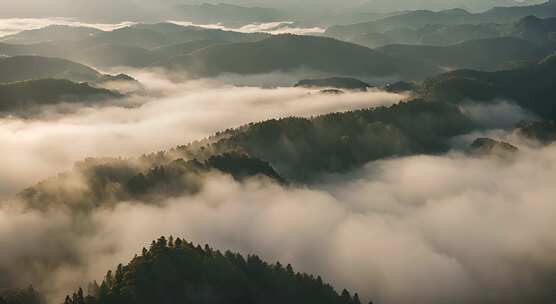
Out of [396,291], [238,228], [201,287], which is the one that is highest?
[238,228]

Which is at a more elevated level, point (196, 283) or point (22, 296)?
point (196, 283)

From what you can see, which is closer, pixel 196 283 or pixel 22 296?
pixel 196 283

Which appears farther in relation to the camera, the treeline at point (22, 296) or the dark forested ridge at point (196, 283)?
the treeline at point (22, 296)

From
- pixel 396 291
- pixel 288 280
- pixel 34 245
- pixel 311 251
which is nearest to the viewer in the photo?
pixel 288 280

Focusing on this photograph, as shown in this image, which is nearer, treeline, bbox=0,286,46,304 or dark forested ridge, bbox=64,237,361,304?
dark forested ridge, bbox=64,237,361,304

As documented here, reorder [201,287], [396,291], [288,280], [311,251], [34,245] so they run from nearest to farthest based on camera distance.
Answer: [201,287] → [288,280] → [34,245] → [396,291] → [311,251]

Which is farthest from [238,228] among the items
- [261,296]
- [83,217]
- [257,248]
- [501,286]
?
[501,286]

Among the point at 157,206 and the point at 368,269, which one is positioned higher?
the point at 157,206

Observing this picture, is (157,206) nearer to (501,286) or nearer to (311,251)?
(311,251)
